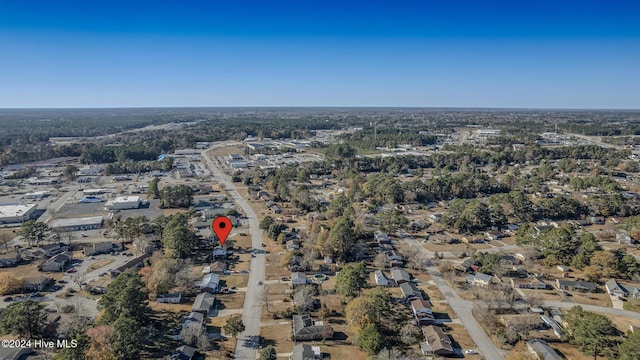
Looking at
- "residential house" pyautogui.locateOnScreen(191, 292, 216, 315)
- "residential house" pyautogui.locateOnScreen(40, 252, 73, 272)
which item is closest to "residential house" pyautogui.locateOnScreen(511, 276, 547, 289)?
"residential house" pyautogui.locateOnScreen(191, 292, 216, 315)

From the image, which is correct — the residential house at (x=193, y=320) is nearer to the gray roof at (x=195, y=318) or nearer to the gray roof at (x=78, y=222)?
the gray roof at (x=195, y=318)

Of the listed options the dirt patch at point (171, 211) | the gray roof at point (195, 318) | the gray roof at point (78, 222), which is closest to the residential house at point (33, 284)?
the gray roof at point (195, 318)

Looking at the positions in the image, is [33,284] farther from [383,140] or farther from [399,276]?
[383,140]

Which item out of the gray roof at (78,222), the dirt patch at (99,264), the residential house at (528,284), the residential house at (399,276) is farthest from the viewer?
the gray roof at (78,222)

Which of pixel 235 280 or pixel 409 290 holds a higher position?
pixel 409 290

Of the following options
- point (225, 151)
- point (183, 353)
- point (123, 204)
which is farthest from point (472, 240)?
point (225, 151)

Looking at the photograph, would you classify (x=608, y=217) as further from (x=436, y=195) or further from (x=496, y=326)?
(x=496, y=326)

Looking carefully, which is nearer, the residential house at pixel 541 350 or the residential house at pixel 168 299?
the residential house at pixel 541 350
